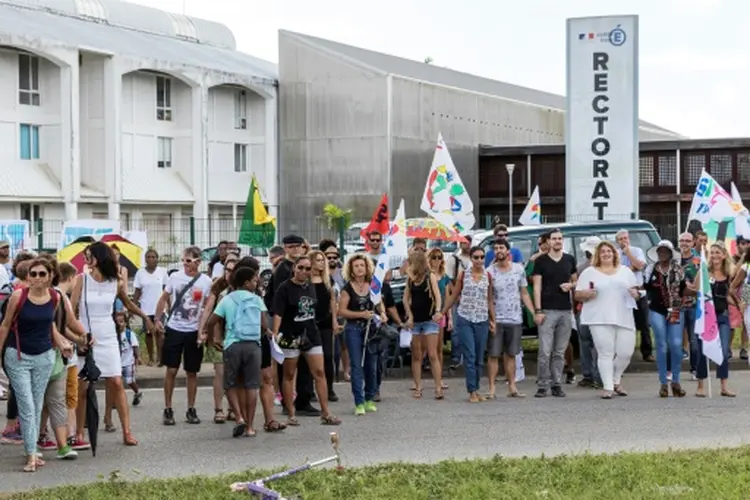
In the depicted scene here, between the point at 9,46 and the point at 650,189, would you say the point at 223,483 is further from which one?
the point at 650,189

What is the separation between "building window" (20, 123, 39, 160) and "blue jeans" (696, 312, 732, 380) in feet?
128

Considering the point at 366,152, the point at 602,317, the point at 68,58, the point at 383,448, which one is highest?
the point at 68,58

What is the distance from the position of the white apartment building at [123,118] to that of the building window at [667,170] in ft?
55.1

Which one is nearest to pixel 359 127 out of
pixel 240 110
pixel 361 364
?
pixel 240 110

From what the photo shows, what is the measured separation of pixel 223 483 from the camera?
30.7ft

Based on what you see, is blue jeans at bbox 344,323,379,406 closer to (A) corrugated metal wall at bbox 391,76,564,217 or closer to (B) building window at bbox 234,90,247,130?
(A) corrugated metal wall at bbox 391,76,564,217

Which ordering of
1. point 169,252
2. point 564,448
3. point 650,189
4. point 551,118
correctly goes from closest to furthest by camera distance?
point 564,448
point 169,252
point 650,189
point 551,118

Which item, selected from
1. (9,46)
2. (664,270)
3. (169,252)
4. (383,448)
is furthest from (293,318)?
(9,46)

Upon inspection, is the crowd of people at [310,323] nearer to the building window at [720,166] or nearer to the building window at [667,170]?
the building window at [720,166]

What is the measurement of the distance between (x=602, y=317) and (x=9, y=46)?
36914 millimetres

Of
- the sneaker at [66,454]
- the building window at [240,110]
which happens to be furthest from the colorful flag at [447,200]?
the building window at [240,110]

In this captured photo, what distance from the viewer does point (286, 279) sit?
13781 millimetres

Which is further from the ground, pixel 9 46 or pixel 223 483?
pixel 9 46

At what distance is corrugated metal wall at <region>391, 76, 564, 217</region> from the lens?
54.0m
